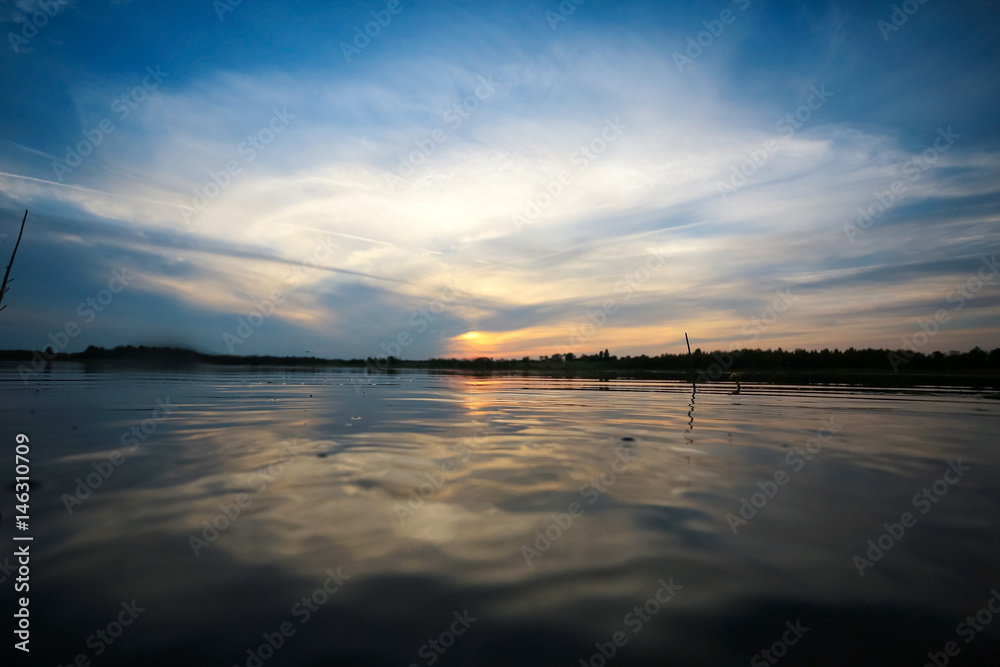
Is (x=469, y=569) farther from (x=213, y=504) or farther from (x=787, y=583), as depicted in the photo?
(x=213, y=504)

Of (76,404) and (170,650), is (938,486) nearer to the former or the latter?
(170,650)

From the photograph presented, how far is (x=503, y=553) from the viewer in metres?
4.98

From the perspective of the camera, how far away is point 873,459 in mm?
9969

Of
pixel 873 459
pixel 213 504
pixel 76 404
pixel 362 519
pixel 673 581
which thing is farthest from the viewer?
pixel 76 404

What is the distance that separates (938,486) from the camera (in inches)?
309

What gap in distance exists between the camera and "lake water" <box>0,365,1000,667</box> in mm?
3447

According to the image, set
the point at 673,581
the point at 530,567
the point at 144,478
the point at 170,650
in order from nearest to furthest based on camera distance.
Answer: the point at 170,650, the point at 673,581, the point at 530,567, the point at 144,478

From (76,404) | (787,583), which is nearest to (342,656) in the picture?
(787,583)

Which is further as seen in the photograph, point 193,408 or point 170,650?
Result: point 193,408

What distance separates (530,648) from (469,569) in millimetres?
1317

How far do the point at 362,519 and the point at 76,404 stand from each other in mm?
18410

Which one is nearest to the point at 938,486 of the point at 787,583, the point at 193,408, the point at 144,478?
the point at 787,583

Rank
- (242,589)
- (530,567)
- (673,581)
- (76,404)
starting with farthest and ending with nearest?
(76,404) → (530,567) → (673,581) → (242,589)

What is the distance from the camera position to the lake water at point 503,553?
3.45m
